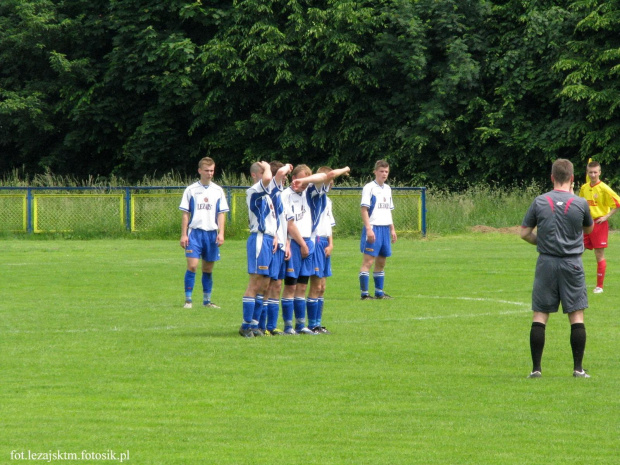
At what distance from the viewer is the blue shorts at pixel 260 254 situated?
39.1ft

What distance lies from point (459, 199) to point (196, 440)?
3192 centimetres

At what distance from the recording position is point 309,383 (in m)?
9.30

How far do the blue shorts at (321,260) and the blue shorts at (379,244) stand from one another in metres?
4.17

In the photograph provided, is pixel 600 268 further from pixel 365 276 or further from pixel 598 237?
pixel 365 276

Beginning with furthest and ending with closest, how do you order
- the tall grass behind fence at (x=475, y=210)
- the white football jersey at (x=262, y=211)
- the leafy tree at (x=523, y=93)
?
the leafy tree at (x=523, y=93)
the tall grass behind fence at (x=475, y=210)
the white football jersey at (x=262, y=211)

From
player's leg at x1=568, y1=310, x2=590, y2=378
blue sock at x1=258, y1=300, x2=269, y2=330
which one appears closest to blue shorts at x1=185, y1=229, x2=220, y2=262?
blue sock at x1=258, y1=300, x2=269, y2=330

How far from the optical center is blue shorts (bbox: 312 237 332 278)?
12.6 meters

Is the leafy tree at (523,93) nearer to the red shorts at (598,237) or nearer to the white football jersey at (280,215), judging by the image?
the red shorts at (598,237)

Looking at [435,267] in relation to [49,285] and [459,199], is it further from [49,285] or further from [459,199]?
[459,199]

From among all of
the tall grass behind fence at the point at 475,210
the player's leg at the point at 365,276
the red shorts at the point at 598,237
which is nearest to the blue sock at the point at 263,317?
the player's leg at the point at 365,276

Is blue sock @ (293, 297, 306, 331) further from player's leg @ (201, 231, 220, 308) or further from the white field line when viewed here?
player's leg @ (201, 231, 220, 308)

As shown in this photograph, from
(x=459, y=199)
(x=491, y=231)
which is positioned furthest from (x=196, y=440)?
(x=459, y=199)

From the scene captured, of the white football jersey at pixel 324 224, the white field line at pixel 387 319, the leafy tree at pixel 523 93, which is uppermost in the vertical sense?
the leafy tree at pixel 523 93

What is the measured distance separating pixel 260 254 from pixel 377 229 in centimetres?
559
